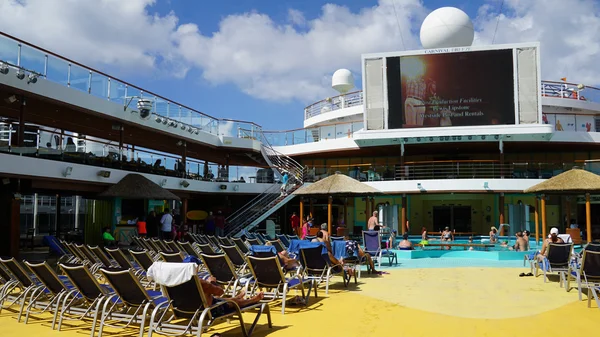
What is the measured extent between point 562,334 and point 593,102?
2424 centimetres

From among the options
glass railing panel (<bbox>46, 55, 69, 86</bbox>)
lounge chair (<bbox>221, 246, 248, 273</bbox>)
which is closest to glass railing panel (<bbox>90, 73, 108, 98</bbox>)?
glass railing panel (<bbox>46, 55, 69, 86</bbox>)

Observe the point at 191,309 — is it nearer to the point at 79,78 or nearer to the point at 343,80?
the point at 79,78

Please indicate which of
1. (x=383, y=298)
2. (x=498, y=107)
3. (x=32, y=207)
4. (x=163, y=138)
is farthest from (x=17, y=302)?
(x=32, y=207)

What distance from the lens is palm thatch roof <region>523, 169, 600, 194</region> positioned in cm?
1569

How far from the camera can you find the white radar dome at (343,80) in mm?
32625

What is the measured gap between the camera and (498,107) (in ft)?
76.7

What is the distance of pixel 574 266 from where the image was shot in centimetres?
964

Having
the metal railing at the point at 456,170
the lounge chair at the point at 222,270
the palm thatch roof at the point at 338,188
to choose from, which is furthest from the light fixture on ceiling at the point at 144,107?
the lounge chair at the point at 222,270

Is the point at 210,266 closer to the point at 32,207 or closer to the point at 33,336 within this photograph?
the point at 33,336

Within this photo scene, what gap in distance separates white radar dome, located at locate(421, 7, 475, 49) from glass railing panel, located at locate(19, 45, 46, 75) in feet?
60.3

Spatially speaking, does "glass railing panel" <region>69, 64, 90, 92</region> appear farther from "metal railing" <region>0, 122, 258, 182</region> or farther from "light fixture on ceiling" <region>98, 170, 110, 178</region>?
"light fixture on ceiling" <region>98, 170, 110, 178</region>

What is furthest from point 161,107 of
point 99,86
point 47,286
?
point 47,286

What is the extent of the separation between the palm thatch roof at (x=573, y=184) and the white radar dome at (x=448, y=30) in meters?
11.5

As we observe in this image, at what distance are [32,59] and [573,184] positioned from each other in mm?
15610
